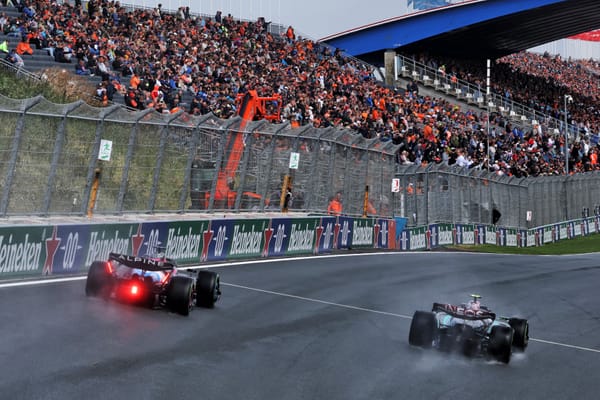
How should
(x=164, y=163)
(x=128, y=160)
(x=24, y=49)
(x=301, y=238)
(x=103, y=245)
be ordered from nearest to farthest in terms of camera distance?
(x=103, y=245) < (x=128, y=160) < (x=164, y=163) < (x=301, y=238) < (x=24, y=49)

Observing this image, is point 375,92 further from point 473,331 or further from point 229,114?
point 473,331

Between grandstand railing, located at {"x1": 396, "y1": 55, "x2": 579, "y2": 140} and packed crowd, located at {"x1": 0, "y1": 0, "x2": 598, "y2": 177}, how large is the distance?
4659 mm

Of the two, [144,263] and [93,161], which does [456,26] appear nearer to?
[93,161]

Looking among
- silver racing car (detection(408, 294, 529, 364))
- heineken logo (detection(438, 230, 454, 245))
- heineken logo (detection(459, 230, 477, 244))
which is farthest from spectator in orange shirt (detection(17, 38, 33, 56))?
silver racing car (detection(408, 294, 529, 364))

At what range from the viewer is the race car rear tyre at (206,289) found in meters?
13.3

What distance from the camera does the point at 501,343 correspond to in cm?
1113

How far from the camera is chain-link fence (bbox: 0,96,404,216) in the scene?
1584 centimetres

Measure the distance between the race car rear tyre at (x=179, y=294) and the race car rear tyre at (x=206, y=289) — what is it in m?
0.84

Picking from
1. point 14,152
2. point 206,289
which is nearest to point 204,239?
point 14,152

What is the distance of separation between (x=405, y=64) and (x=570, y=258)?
26336mm

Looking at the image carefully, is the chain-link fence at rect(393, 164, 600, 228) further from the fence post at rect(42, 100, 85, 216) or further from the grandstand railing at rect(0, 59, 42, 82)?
the fence post at rect(42, 100, 85, 216)

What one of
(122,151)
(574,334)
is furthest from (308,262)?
(574,334)

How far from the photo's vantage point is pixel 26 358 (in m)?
9.05

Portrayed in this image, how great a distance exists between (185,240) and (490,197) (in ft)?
74.5
